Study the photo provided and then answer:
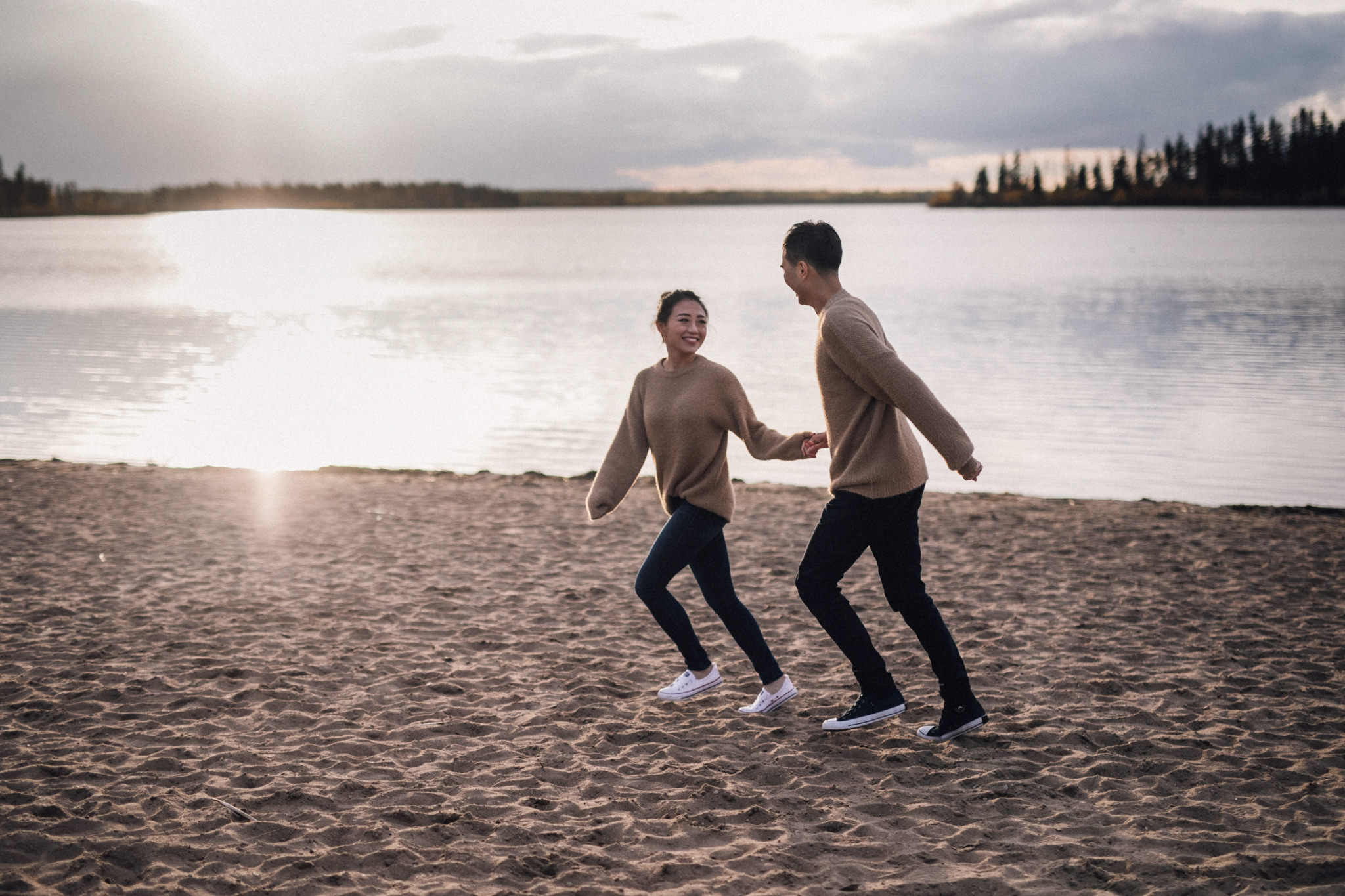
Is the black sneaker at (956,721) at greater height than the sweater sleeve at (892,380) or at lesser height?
lesser

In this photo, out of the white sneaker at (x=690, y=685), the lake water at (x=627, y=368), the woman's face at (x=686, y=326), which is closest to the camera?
the woman's face at (x=686, y=326)

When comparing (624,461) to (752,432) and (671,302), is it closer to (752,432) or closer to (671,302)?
(752,432)

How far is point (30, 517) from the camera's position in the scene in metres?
10.3

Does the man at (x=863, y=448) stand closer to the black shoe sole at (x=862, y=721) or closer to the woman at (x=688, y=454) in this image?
the woman at (x=688, y=454)

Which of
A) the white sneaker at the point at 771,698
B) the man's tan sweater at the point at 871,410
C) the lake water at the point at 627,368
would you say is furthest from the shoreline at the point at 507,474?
the man's tan sweater at the point at 871,410

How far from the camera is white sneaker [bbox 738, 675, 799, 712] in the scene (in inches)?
210

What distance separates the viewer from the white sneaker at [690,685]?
5.54 m

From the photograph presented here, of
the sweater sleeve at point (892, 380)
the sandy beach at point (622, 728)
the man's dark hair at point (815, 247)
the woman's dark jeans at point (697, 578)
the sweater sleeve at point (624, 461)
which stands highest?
the man's dark hair at point (815, 247)

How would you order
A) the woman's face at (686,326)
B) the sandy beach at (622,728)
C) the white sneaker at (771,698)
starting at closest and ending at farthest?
the sandy beach at (622,728) < the woman's face at (686,326) < the white sneaker at (771,698)

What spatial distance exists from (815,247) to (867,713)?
2.22m

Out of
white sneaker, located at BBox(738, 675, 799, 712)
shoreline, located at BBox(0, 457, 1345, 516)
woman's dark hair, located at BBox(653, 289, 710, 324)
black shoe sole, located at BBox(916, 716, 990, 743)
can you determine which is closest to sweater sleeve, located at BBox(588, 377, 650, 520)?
woman's dark hair, located at BBox(653, 289, 710, 324)

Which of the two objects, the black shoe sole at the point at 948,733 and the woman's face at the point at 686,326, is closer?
the woman's face at the point at 686,326

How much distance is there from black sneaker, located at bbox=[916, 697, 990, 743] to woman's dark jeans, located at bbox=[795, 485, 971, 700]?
0.13m

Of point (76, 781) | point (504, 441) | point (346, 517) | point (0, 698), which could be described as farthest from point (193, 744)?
point (504, 441)
